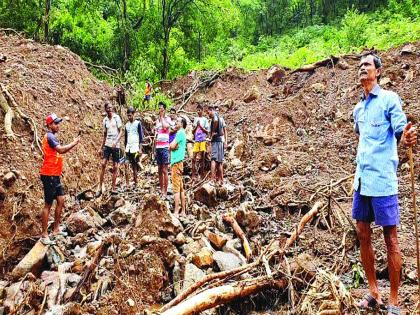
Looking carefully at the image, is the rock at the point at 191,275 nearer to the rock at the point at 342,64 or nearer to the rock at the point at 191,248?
the rock at the point at 191,248

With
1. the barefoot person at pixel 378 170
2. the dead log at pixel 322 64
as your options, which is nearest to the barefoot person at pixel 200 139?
the barefoot person at pixel 378 170

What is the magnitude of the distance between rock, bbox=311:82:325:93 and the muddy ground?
4 cm

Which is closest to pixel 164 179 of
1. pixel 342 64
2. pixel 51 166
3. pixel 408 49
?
pixel 51 166

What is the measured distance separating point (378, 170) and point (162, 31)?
737 inches

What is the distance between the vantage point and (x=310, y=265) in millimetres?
4527

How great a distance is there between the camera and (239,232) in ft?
19.1

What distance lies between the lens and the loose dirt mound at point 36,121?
6.46 meters

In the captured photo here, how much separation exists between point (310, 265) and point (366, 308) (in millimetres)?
1184

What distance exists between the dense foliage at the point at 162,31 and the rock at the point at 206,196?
8632 mm

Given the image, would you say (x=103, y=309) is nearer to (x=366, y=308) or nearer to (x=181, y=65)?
(x=366, y=308)

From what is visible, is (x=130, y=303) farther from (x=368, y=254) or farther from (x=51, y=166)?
(x=51, y=166)

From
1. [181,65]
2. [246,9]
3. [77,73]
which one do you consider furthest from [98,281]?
Answer: [246,9]

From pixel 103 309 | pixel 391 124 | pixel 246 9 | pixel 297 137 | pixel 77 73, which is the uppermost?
pixel 246 9

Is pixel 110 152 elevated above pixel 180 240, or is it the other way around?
pixel 110 152
